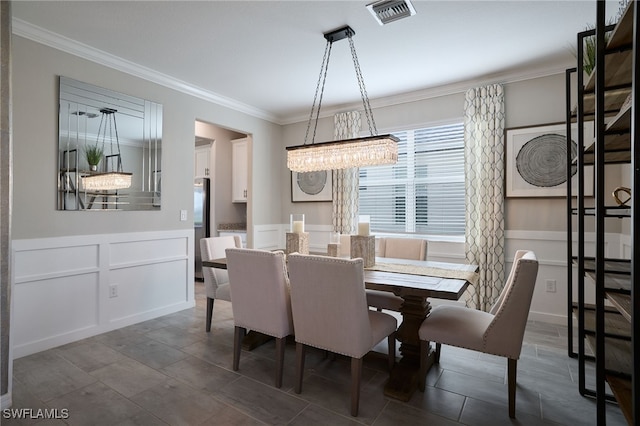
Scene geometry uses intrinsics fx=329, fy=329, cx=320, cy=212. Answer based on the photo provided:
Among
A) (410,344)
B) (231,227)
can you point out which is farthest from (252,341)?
(231,227)

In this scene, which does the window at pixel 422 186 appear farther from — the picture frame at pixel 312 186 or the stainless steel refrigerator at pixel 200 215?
the stainless steel refrigerator at pixel 200 215

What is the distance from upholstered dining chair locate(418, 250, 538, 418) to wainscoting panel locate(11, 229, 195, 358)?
9.40 feet

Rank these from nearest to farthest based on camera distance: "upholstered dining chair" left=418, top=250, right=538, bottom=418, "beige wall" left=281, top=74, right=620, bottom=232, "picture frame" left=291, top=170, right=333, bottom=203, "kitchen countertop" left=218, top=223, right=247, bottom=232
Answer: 1. "upholstered dining chair" left=418, top=250, right=538, bottom=418
2. "beige wall" left=281, top=74, right=620, bottom=232
3. "picture frame" left=291, top=170, right=333, bottom=203
4. "kitchen countertop" left=218, top=223, right=247, bottom=232

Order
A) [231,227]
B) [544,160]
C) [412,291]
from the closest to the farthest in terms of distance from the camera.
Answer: [412,291], [544,160], [231,227]

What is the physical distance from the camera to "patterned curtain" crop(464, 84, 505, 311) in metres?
3.60

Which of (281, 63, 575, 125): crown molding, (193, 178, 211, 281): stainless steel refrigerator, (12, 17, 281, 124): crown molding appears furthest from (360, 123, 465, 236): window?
(193, 178, 211, 281): stainless steel refrigerator

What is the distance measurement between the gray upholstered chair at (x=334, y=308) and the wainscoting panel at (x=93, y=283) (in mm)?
2195

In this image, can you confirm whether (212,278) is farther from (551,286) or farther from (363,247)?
(551,286)

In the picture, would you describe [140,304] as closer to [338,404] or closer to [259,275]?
[259,275]

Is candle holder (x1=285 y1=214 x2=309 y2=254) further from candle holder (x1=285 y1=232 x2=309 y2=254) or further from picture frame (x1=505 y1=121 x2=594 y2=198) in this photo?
picture frame (x1=505 y1=121 x2=594 y2=198)

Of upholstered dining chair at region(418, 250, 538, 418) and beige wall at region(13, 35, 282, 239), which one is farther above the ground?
beige wall at region(13, 35, 282, 239)

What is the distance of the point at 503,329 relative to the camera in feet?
6.04

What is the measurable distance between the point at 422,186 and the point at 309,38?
236 centimetres

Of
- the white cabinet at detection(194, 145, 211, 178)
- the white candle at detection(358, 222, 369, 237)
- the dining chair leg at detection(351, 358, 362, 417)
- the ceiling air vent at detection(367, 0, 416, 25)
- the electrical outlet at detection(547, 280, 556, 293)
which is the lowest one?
the dining chair leg at detection(351, 358, 362, 417)
